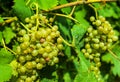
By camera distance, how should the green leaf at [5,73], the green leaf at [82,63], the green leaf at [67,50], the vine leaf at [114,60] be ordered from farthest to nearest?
the vine leaf at [114,60] → the green leaf at [67,50] → the green leaf at [82,63] → the green leaf at [5,73]

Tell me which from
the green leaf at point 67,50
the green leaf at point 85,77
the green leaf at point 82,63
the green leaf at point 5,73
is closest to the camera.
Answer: the green leaf at point 5,73

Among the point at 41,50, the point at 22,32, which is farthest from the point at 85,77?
the point at 22,32

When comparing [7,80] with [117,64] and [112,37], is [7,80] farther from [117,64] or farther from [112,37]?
[117,64]

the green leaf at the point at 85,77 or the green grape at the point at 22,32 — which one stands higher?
the green grape at the point at 22,32

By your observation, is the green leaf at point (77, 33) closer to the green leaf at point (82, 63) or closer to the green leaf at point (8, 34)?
the green leaf at point (82, 63)

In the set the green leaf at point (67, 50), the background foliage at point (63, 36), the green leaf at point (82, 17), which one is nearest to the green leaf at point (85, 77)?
the background foliage at point (63, 36)

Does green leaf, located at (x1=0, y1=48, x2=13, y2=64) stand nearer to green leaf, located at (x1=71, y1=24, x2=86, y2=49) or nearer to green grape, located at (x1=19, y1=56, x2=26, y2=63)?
green grape, located at (x1=19, y1=56, x2=26, y2=63)
